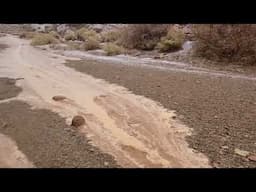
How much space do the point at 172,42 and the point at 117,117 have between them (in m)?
8.38

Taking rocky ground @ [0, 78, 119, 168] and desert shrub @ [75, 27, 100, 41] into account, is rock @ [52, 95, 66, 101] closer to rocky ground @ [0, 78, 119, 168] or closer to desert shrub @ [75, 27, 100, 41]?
rocky ground @ [0, 78, 119, 168]

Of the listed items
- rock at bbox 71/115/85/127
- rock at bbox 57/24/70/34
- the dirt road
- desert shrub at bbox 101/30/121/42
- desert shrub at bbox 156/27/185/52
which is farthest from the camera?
rock at bbox 57/24/70/34

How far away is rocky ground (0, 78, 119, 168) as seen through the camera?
461cm

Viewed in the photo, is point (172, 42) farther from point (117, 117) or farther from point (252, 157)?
point (252, 157)

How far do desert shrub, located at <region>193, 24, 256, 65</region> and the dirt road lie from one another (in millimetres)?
4749

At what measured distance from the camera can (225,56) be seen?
1238 centimetres

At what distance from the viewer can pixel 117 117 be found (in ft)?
21.6

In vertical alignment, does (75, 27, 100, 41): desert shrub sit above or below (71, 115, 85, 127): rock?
below

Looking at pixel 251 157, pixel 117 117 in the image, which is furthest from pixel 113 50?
pixel 251 157

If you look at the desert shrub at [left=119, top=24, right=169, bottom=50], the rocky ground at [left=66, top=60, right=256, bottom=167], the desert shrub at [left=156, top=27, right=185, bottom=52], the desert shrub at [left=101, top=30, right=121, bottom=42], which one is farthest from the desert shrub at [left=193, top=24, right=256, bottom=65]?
the desert shrub at [left=101, top=30, right=121, bottom=42]

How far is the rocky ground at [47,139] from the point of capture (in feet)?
15.1

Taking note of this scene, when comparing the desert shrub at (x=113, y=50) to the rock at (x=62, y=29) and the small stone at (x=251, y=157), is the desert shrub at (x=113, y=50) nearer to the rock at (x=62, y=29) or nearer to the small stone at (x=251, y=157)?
the small stone at (x=251, y=157)
